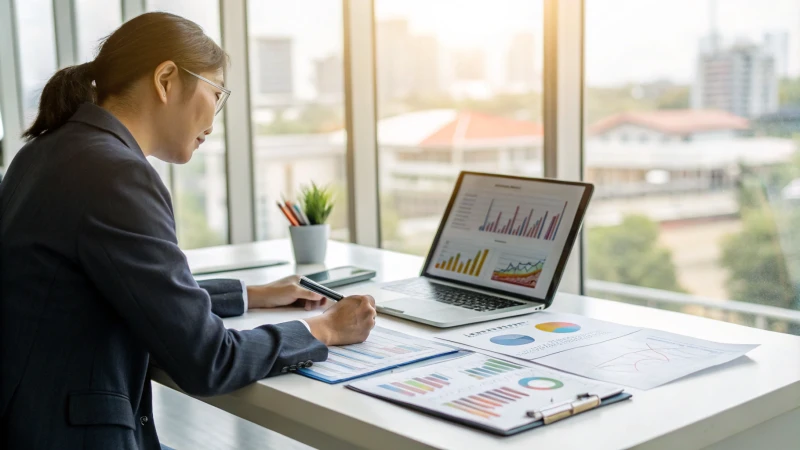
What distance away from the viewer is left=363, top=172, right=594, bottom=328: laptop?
5.46ft

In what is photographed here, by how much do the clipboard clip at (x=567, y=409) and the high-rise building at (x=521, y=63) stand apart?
170 cm

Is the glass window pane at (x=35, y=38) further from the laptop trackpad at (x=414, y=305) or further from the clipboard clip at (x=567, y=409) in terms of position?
the clipboard clip at (x=567, y=409)

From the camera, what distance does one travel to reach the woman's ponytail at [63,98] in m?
1.39

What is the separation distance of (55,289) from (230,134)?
2.54 metres

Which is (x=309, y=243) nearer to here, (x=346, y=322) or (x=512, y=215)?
(x=512, y=215)

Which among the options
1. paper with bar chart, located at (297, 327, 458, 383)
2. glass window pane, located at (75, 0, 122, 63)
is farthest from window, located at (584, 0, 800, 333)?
glass window pane, located at (75, 0, 122, 63)

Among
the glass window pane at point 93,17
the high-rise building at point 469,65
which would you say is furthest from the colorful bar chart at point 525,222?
the glass window pane at point 93,17

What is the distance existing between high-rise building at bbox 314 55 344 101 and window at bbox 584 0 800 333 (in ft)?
4.40

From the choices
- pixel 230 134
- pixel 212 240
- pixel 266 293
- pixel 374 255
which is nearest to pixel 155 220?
pixel 266 293

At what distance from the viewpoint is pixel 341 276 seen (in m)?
1.95

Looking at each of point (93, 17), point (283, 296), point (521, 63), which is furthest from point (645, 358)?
point (93, 17)

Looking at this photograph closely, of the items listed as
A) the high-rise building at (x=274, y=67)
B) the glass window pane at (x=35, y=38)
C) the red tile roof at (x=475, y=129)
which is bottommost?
the red tile roof at (x=475, y=129)

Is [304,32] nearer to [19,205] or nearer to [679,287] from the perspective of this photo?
[679,287]

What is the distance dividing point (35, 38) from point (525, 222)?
4.07 metres
